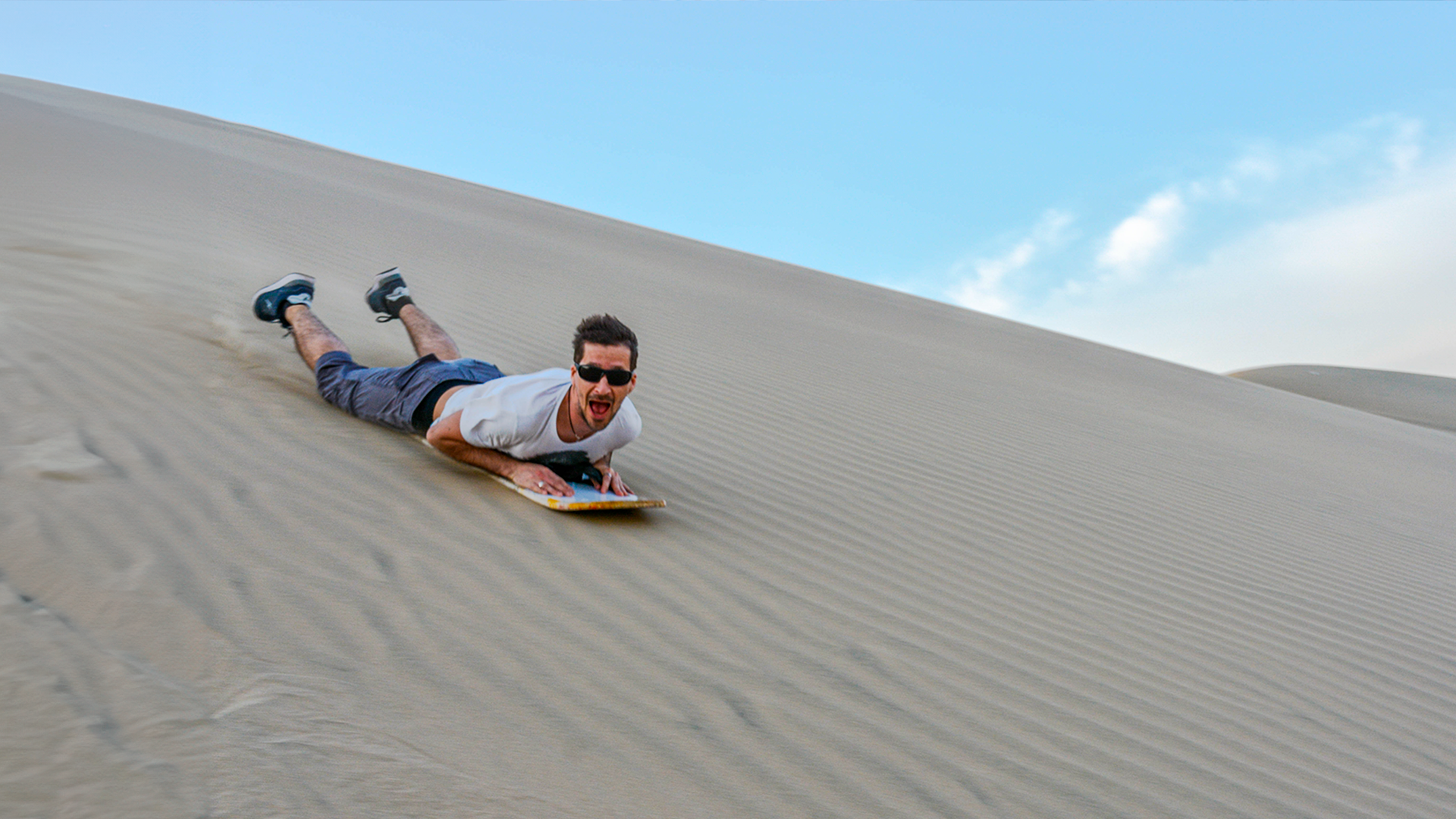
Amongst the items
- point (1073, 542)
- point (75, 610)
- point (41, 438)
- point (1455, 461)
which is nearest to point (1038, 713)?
point (1073, 542)

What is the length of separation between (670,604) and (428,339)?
7.87 feet

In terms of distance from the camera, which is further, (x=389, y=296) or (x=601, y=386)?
(x=389, y=296)

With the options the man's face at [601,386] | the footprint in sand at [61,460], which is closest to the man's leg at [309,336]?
the footprint in sand at [61,460]

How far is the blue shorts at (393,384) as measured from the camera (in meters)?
4.16

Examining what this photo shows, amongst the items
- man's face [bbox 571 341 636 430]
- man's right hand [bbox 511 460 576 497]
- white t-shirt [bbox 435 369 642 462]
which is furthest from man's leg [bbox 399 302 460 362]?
man's face [bbox 571 341 636 430]

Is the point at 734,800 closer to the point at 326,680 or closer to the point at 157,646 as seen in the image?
the point at 326,680

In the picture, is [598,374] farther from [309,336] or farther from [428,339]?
[309,336]

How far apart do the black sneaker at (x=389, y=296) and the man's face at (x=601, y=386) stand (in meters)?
2.05

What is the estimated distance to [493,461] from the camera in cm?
375

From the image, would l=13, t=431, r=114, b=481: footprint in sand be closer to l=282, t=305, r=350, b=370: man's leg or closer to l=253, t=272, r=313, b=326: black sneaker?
l=282, t=305, r=350, b=370: man's leg

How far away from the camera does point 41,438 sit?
10.5 feet

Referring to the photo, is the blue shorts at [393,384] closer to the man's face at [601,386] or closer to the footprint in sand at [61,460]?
the man's face at [601,386]

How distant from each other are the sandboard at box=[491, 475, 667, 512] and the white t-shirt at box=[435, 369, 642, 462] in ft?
0.54

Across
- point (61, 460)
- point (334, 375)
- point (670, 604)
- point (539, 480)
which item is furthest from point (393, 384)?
point (670, 604)
